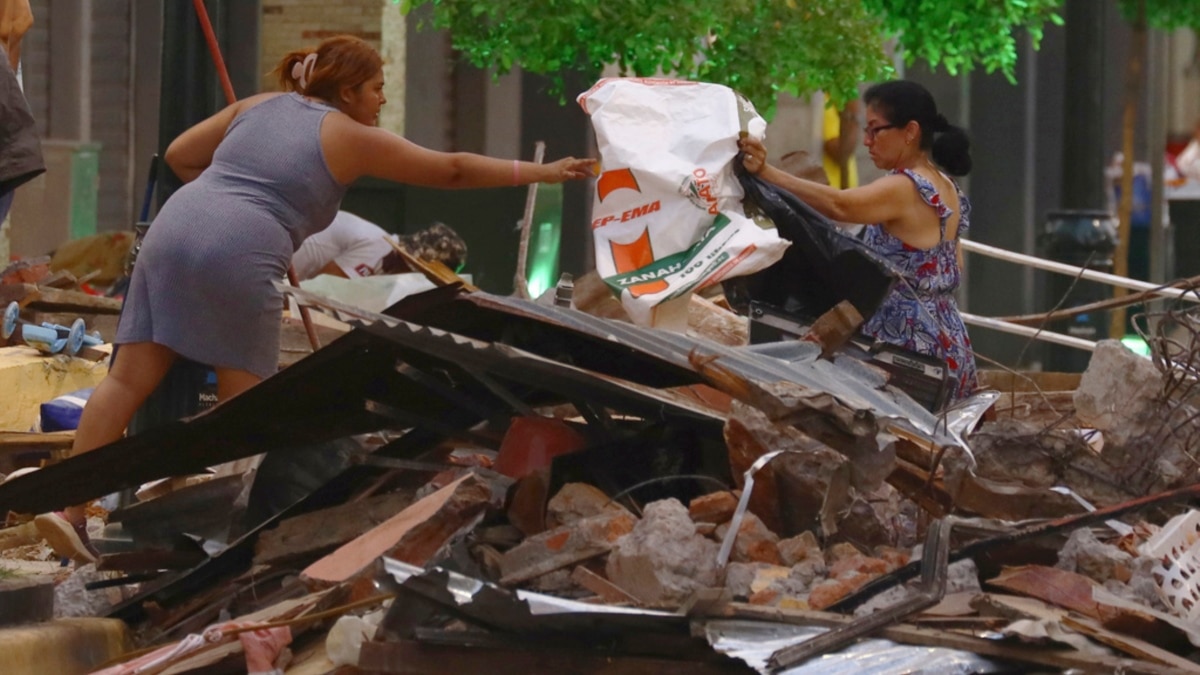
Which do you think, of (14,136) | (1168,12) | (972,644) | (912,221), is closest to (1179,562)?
(972,644)

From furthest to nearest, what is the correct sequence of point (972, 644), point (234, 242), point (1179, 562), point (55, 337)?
point (55, 337) → point (234, 242) → point (1179, 562) → point (972, 644)

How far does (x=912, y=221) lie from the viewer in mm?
5770

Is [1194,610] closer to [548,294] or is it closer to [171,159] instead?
[548,294]

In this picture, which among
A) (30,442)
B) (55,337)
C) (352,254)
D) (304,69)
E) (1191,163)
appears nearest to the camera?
(304,69)

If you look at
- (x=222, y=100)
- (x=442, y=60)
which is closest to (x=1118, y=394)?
(x=222, y=100)

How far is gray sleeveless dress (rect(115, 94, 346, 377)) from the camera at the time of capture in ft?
17.6

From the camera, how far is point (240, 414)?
15.8 ft

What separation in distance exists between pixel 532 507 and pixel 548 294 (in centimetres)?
174

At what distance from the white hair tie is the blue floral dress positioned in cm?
182

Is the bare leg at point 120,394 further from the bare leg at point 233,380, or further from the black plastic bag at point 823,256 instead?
the black plastic bag at point 823,256

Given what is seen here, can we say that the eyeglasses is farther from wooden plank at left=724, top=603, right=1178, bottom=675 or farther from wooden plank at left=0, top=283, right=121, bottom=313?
wooden plank at left=0, top=283, right=121, bottom=313

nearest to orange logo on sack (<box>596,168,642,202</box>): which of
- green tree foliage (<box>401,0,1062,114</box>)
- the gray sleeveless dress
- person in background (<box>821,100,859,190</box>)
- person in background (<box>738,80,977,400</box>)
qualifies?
person in background (<box>738,80,977,400</box>)

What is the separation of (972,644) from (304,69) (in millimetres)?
2897

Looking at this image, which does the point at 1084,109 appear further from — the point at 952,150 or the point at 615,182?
the point at 615,182
